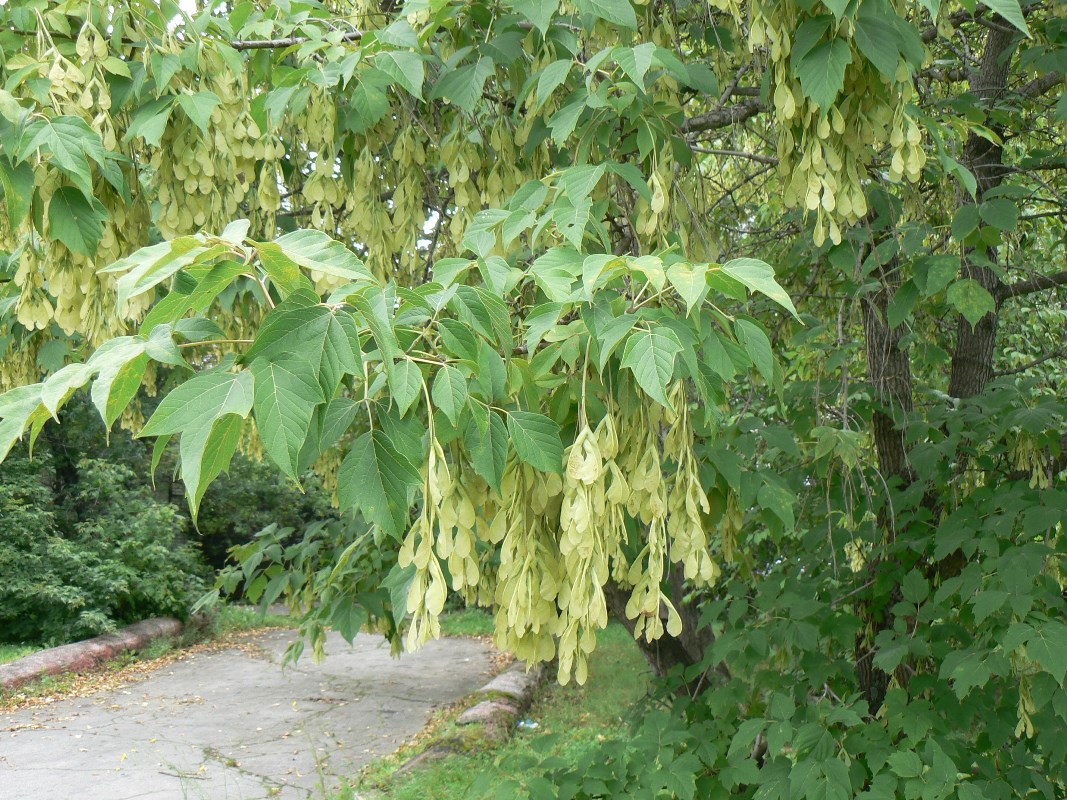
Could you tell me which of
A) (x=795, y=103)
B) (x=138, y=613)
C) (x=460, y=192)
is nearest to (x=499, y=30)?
(x=460, y=192)

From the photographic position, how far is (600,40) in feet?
7.12

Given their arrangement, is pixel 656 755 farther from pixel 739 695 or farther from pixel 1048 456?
pixel 1048 456

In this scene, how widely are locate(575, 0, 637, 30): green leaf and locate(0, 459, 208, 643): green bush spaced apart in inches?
352

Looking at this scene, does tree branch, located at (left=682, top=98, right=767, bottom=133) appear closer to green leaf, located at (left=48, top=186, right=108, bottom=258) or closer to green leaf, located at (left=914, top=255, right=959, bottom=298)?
green leaf, located at (left=914, top=255, right=959, bottom=298)

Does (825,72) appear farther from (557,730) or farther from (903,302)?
(557,730)

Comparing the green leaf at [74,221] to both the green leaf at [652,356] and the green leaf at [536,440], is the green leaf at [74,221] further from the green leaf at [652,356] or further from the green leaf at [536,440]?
the green leaf at [652,356]

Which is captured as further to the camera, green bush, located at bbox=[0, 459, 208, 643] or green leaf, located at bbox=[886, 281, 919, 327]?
green bush, located at bbox=[0, 459, 208, 643]

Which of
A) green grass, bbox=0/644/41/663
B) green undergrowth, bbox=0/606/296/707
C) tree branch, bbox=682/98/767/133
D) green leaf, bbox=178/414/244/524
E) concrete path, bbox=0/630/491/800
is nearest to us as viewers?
green leaf, bbox=178/414/244/524

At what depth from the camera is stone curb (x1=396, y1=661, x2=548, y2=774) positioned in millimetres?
5707

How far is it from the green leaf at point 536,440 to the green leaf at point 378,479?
Result: 15cm

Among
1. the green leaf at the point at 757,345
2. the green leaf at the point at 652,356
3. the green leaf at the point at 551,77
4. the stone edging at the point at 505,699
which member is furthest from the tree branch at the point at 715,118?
the stone edging at the point at 505,699

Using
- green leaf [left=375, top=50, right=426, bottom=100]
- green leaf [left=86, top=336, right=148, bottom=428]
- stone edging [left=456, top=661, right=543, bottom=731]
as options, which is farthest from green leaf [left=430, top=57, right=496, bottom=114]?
stone edging [left=456, top=661, right=543, bottom=731]

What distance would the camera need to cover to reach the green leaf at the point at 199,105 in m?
1.70

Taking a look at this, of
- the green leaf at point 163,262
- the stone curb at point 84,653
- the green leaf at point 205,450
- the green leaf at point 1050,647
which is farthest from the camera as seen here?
the stone curb at point 84,653
